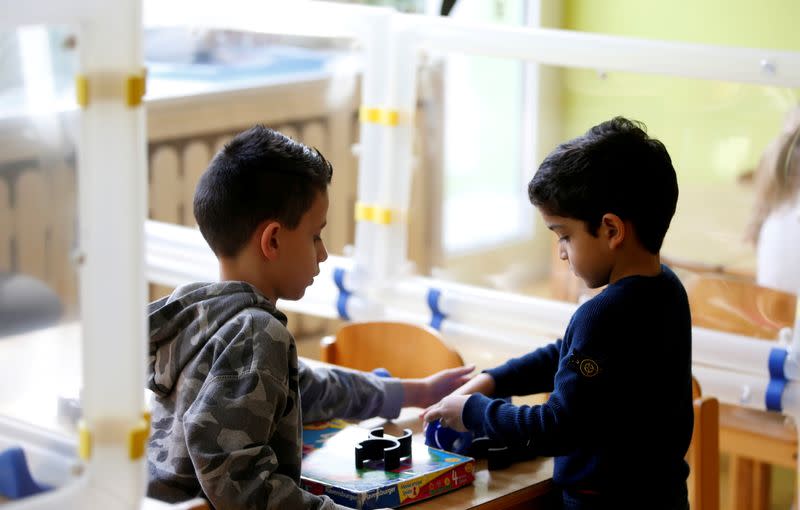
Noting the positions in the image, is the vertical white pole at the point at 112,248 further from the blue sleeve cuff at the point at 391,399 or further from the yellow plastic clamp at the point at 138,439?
the blue sleeve cuff at the point at 391,399

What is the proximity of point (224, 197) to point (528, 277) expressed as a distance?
1.27 metres

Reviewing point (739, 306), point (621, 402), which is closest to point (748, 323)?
point (739, 306)

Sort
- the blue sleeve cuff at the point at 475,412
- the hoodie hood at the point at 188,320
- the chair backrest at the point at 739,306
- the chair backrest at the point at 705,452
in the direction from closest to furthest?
the hoodie hood at the point at 188,320
the blue sleeve cuff at the point at 475,412
the chair backrest at the point at 705,452
the chair backrest at the point at 739,306

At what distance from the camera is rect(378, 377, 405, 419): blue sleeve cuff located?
5.23 ft

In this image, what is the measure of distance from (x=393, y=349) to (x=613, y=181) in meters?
0.70

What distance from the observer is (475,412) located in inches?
55.7

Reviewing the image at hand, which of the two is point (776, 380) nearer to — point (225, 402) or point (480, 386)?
point (480, 386)

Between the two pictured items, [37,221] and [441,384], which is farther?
[441,384]

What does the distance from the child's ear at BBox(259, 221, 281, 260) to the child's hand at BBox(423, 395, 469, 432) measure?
0.31 meters

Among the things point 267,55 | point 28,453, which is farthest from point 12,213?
point 267,55

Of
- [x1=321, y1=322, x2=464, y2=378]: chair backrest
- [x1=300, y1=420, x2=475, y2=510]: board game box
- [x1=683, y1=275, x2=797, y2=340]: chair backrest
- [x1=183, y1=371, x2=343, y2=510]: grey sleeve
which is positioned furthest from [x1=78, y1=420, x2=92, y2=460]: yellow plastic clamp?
[x1=683, y1=275, x2=797, y2=340]: chair backrest

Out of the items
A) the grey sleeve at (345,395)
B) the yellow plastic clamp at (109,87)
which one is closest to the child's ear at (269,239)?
the grey sleeve at (345,395)

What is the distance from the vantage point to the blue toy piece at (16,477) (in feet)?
3.10

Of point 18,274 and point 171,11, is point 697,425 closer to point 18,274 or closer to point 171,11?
point 18,274
